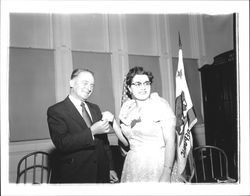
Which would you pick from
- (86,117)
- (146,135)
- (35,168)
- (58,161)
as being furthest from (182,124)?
(35,168)

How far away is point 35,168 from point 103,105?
545mm

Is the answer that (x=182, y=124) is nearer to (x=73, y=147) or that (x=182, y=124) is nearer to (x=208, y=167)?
(x=208, y=167)

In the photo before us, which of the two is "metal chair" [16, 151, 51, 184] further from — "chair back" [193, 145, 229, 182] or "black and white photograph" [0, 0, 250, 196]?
"chair back" [193, 145, 229, 182]

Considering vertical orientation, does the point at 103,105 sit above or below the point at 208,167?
above

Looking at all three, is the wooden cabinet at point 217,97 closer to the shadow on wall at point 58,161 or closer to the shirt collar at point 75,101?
the shadow on wall at point 58,161

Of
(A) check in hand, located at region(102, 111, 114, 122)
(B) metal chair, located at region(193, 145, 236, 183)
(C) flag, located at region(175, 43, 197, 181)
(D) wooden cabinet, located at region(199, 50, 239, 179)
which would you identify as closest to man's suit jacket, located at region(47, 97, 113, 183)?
(A) check in hand, located at region(102, 111, 114, 122)

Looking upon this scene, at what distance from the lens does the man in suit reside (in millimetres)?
1491

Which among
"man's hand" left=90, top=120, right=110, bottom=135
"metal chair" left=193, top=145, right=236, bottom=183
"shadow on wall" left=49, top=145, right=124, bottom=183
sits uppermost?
"man's hand" left=90, top=120, right=110, bottom=135

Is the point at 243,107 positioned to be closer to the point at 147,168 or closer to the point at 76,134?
the point at 147,168

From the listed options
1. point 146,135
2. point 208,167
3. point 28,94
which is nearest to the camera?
point 146,135

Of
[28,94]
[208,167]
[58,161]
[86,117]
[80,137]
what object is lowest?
[208,167]

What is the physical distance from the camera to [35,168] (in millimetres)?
1554

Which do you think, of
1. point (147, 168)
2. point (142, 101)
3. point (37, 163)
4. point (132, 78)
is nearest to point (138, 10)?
point (132, 78)

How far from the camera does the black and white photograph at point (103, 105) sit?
1.33 meters
